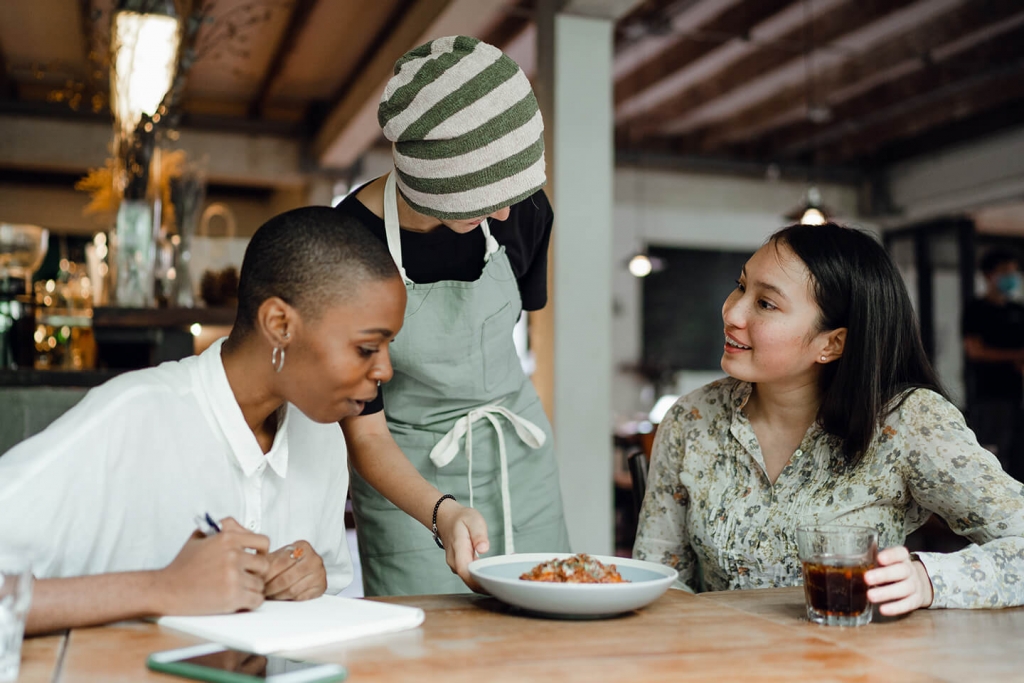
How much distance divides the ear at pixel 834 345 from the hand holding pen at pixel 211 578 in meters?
1.02

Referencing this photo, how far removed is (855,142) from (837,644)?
30.6 ft

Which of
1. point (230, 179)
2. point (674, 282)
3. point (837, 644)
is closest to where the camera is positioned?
point (837, 644)

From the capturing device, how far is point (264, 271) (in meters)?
1.30

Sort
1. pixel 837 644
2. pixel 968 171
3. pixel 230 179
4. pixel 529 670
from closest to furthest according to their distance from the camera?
1. pixel 529 670
2. pixel 837 644
3. pixel 230 179
4. pixel 968 171

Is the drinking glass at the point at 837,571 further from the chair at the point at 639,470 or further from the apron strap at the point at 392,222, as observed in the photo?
the apron strap at the point at 392,222

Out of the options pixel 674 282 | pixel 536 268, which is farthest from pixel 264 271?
pixel 674 282

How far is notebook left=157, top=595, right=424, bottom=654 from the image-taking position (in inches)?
39.2

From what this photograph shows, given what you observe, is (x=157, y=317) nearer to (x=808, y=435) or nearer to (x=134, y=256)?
(x=134, y=256)

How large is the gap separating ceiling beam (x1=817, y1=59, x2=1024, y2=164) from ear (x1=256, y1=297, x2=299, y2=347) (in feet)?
23.8

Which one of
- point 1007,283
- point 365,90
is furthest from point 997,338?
point 365,90

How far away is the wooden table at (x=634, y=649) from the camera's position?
0.93m

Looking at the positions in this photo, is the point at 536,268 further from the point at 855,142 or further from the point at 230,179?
the point at 855,142

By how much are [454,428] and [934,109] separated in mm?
7891

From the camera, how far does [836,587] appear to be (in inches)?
46.8
